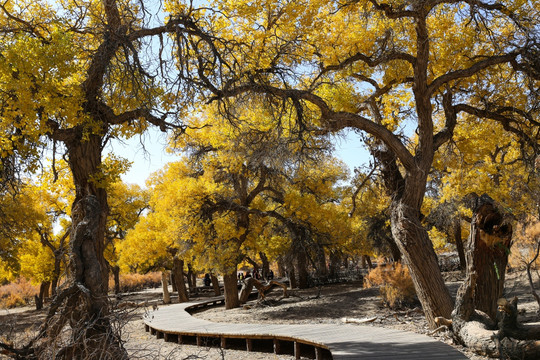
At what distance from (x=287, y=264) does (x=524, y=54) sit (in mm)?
14928

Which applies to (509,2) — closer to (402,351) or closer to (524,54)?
(524,54)

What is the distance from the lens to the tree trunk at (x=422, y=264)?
7.91 metres

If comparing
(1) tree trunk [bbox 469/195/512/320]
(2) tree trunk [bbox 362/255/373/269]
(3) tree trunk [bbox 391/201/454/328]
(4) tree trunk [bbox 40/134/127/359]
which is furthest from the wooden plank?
(2) tree trunk [bbox 362/255/373/269]

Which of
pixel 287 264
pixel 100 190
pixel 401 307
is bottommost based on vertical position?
pixel 401 307

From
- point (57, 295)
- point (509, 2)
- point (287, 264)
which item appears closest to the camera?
point (57, 295)

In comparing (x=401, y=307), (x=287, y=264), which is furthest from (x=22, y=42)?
(x=287, y=264)

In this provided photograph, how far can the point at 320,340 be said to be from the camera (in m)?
7.75

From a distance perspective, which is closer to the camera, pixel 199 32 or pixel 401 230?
pixel 199 32

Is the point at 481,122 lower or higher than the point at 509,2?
lower

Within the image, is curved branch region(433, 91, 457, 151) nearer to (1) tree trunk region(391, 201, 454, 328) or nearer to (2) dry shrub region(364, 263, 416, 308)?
(1) tree trunk region(391, 201, 454, 328)

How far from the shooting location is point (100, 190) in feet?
20.6

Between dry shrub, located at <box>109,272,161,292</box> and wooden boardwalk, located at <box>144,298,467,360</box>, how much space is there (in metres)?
31.4

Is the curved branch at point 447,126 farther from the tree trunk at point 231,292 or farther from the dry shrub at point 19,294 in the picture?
the dry shrub at point 19,294

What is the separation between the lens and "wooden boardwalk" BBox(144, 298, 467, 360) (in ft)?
21.4
